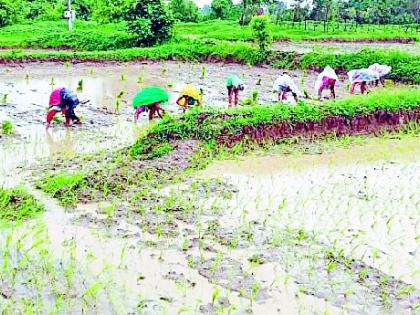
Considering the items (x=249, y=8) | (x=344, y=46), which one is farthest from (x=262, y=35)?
(x=249, y=8)

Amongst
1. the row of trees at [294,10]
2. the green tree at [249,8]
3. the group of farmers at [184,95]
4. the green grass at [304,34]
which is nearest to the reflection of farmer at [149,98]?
the group of farmers at [184,95]

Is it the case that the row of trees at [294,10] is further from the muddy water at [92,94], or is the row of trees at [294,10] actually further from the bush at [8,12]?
the muddy water at [92,94]

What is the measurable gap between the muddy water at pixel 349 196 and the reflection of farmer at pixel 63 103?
2950 mm

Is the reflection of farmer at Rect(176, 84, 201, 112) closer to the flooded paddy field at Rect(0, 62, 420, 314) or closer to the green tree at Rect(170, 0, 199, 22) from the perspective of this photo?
the flooded paddy field at Rect(0, 62, 420, 314)

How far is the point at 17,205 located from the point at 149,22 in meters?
16.8

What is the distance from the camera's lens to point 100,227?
5.96 m

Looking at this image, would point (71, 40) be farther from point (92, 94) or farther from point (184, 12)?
point (184, 12)

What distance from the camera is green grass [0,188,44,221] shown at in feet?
20.1

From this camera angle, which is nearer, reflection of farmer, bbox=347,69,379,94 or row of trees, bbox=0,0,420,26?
reflection of farmer, bbox=347,69,379,94

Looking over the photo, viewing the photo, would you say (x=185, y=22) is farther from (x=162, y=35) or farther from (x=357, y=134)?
(x=357, y=134)

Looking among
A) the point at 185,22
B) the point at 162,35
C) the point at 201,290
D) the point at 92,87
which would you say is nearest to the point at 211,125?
the point at 201,290

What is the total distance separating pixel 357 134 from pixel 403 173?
2.05 meters

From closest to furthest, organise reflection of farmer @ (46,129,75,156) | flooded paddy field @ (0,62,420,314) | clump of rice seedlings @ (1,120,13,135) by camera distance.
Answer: flooded paddy field @ (0,62,420,314)
reflection of farmer @ (46,129,75,156)
clump of rice seedlings @ (1,120,13,135)

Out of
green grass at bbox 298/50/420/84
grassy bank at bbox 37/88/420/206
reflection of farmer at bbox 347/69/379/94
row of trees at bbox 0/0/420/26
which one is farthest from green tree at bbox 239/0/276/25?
grassy bank at bbox 37/88/420/206
